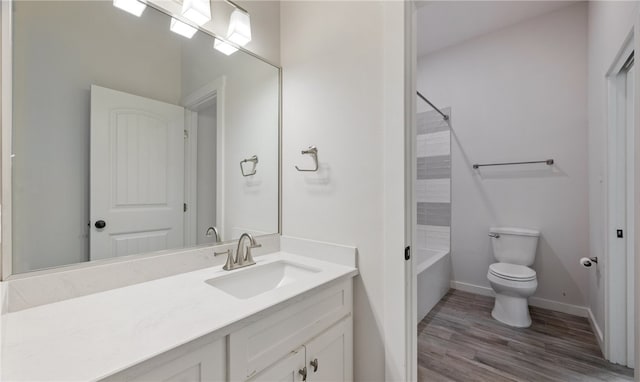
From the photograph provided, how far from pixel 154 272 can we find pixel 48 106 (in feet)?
2.39

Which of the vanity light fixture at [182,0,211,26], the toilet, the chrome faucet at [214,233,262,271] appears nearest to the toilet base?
the toilet

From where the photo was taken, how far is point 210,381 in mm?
756

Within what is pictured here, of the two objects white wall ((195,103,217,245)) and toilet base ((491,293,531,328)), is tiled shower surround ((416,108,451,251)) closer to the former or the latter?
toilet base ((491,293,531,328))

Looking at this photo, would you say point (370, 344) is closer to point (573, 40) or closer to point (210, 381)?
point (210, 381)

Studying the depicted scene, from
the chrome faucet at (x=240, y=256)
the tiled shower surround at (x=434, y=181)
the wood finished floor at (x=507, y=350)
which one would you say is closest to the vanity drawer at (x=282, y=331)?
the chrome faucet at (x=240, y=256)

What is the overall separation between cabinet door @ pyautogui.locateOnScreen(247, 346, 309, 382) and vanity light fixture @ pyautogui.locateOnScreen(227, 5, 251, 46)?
4.96 ft

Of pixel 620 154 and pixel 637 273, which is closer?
pixel 637 273

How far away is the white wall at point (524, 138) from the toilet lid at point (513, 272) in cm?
31

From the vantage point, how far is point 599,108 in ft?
6.31

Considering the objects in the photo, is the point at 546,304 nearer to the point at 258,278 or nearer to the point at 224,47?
the point at 258,278

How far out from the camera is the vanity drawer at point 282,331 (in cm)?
82

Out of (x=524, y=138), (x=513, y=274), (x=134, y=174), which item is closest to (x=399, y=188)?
(x=134, y=174)

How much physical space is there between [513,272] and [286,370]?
7.61ft

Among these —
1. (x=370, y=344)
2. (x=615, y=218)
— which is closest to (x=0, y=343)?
(x=370, y=344)
